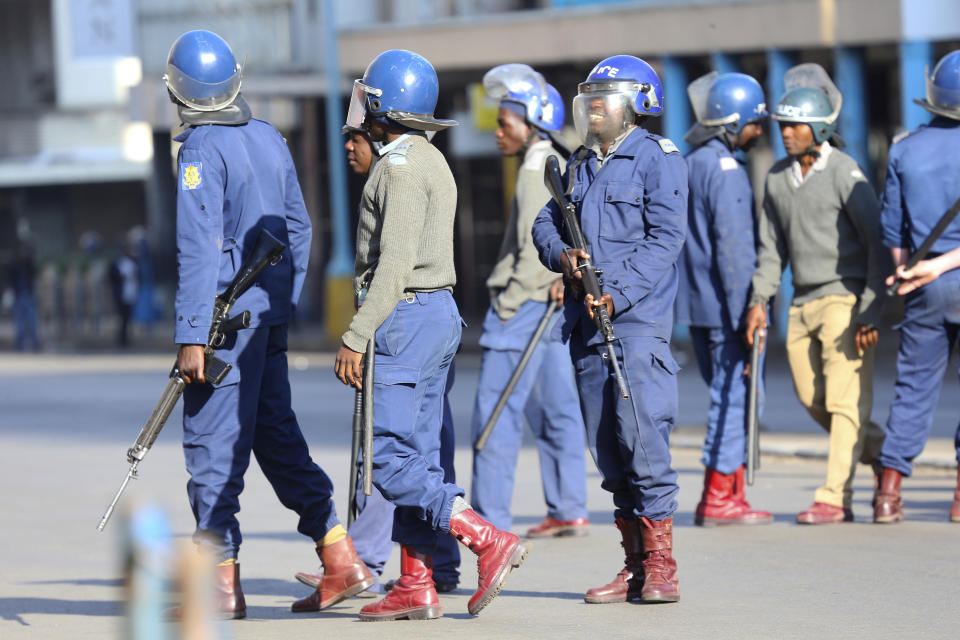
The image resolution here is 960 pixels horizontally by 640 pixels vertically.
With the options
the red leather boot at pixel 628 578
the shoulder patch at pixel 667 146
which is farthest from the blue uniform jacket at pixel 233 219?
the red leather boot at pixel 628 578

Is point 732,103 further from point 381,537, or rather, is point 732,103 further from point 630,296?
A: point 381,537

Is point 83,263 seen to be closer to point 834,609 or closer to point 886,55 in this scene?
point 886,55

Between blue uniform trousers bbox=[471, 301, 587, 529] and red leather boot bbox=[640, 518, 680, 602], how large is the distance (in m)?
1.51

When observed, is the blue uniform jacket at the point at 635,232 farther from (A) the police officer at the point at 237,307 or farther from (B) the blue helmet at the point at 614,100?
(A) the police officer at the point at 237,307

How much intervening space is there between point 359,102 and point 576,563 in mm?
2242

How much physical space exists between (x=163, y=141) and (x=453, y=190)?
26.9 metres

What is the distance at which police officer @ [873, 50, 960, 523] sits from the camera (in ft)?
24.7

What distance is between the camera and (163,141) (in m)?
32.1

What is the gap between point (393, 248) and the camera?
568 cm

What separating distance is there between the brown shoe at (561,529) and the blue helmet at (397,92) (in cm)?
252

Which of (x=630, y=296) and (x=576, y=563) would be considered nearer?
(x=630, y=296)

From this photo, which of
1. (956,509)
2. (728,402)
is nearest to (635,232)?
(728,402)

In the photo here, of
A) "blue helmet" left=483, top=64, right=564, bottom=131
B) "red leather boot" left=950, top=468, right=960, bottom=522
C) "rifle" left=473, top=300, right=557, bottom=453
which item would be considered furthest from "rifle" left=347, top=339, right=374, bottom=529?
"red leather boot" left=950, top=468, right=960, bottom=522

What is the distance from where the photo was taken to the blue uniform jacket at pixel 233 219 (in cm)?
589
